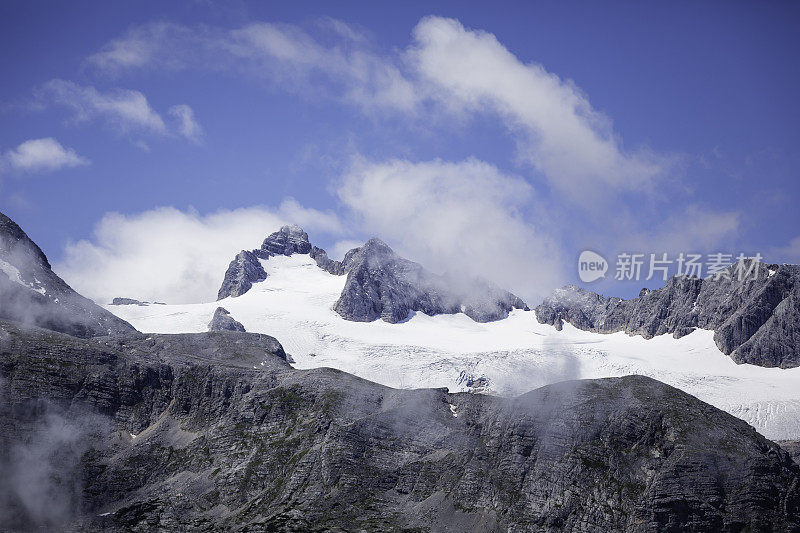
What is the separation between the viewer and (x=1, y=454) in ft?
631

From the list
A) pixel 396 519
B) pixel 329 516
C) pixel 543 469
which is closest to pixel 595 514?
pixel 543 469

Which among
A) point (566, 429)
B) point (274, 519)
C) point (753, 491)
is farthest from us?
point (566, 429)

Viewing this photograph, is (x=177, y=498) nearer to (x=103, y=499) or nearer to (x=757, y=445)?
(x=103, y=499)

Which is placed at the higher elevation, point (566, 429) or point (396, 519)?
point (566, 429)

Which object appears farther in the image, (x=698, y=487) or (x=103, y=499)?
(x=103, y=499)

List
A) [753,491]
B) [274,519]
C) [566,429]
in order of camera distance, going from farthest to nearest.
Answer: [566,429] → [274,519] → [753,491]

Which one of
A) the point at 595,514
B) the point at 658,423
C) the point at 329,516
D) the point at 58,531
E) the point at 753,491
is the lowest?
the point at 58,531

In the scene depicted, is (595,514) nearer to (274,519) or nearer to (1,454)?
(274,519)

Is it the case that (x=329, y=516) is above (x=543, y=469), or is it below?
below

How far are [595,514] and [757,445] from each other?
4480cm

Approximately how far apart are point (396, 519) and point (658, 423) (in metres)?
67.8

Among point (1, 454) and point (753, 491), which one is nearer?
point (753, 491)

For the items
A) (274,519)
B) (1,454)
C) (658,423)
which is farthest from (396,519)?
(1,454)

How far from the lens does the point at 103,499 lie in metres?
197
